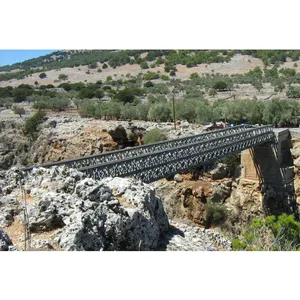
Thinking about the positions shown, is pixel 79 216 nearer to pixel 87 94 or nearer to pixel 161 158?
pixel 161 158

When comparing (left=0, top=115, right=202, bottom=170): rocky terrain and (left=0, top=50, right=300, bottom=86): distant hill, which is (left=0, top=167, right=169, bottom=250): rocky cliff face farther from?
(left=0, top=50, right=300, bottom=86): distant hill

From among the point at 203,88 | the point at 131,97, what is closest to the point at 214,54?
the point at 203,88

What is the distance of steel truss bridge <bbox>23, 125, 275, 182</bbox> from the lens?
1466 centimetres

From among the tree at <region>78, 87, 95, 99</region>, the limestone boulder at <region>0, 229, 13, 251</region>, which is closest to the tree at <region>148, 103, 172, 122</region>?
the tree at <region>78, 87, 95, 99</region>

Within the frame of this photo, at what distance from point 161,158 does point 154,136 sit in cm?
1379

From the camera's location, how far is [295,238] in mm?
13602

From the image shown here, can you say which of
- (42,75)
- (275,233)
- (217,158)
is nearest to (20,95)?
(42,75)

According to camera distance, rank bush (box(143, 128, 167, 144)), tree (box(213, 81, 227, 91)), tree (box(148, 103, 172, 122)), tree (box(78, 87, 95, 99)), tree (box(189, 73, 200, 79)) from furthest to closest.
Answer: tree (box(189, 73, 200, 79)) → tree (box(213, 81, 227, 91)) → tree (box(78, 87, 95, 99)) → tree (box(148, 103, 172, 122)) → bush (box(143, 128, 167, 144))

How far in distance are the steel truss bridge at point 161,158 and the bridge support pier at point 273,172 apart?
1.33m

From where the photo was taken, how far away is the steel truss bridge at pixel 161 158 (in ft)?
48.1

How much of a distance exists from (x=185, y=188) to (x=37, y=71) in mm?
77543

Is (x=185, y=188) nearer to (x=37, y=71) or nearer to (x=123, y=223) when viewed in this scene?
(x=123, y=223)

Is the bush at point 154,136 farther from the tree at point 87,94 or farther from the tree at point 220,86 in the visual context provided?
the tree at point 220,86

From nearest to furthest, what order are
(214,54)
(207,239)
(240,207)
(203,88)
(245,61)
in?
(207,239)
(240,207)
(203,88)
(245,61)
(214,54)
